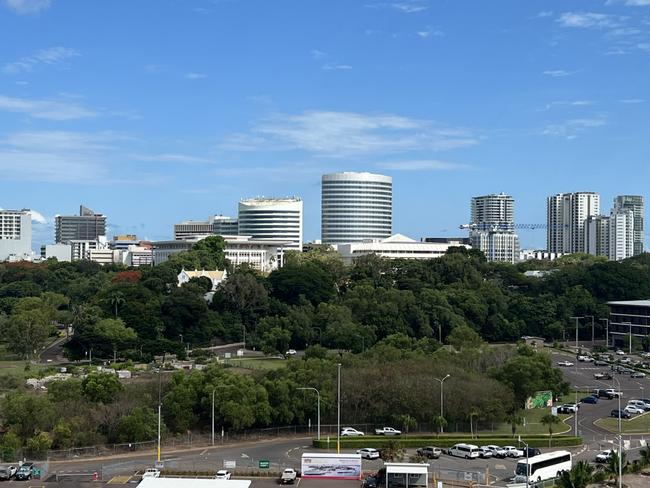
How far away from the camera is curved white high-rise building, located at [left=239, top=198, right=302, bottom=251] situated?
616 feet

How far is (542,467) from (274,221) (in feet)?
490

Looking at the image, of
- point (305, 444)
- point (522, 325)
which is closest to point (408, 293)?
point (522, 325)

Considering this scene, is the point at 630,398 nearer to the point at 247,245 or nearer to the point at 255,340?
the point at 255,340

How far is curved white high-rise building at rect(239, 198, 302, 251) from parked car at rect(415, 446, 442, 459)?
458ft

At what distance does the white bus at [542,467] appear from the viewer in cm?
4034

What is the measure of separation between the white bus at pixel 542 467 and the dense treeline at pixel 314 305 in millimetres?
43967

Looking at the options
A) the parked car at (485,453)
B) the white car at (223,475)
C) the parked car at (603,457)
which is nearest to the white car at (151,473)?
the white car at (223,475)

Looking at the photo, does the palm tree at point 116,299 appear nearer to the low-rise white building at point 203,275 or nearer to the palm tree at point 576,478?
the low-rise white building at point 203,275

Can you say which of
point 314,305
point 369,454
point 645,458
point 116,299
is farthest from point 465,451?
point 314,305

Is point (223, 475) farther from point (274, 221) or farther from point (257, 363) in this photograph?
point (274, 221)

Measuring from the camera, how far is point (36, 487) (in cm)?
3916

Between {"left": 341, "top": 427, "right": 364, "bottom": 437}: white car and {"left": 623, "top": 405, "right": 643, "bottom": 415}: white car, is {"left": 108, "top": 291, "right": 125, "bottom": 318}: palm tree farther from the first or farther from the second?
{"left": 623, "top": 405, "right": 643, "bottom": 415}: white car

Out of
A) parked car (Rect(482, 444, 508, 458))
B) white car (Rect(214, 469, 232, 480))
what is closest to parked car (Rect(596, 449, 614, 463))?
parked car (Rect(482, 444, 508, 458))

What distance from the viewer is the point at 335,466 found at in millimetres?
41844
